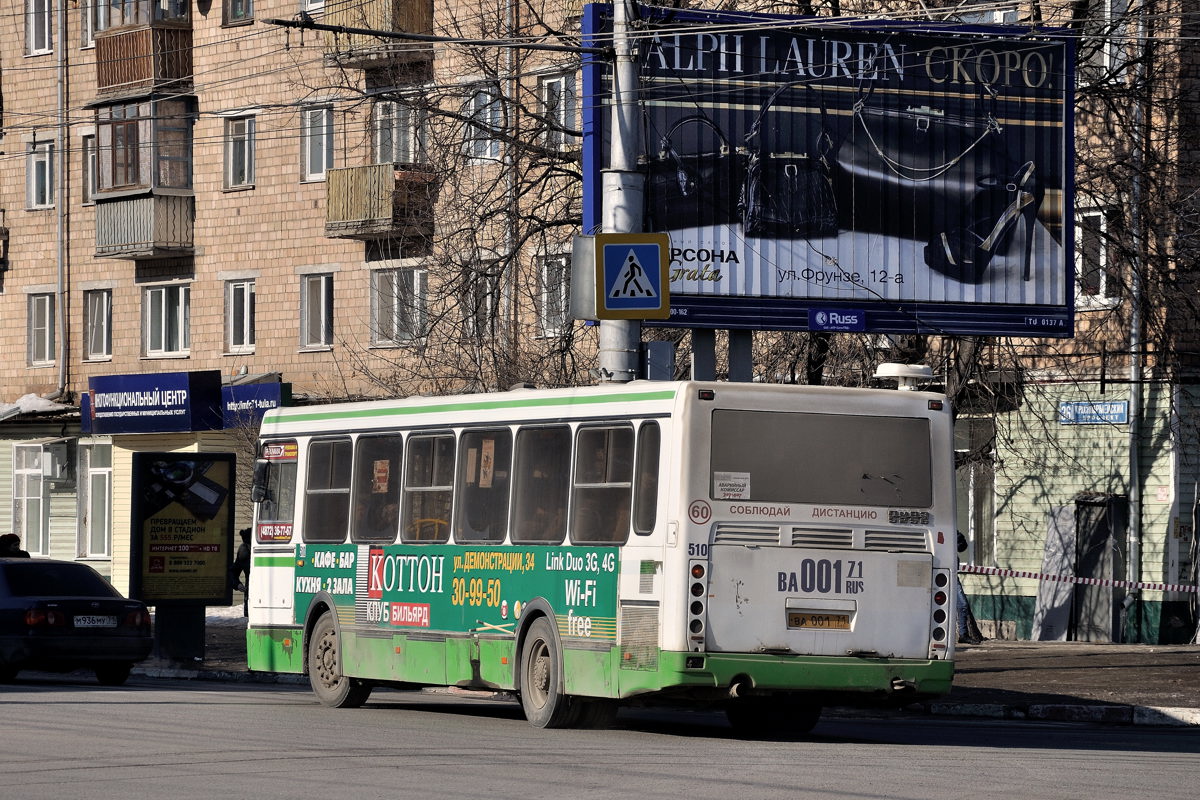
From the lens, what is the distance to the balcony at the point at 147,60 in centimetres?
4500

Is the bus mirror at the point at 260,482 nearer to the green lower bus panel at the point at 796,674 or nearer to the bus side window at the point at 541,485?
the bus side window at the point at 541,485

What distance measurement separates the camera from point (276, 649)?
20594 millimetres

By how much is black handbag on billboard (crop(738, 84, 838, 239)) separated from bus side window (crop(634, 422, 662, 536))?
25.2 feet

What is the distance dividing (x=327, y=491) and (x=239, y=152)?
25.7 metres

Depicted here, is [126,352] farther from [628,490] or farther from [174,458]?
[628,490]

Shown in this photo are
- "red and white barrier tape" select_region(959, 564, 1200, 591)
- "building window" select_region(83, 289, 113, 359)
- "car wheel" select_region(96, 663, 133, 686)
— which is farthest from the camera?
"building window" select_region(83, 289, 113, 359)

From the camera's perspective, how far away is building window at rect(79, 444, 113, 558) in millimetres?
46938

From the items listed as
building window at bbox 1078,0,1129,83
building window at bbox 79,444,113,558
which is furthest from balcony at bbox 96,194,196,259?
building window at bbox 1078,0,1129,83

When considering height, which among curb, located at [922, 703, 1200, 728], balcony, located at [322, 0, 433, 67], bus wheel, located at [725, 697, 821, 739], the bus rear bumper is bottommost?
curb, located at [922, 703, 1200, 728]

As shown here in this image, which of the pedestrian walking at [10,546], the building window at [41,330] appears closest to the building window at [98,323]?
the building window at [41,330]

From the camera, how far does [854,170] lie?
23625mm

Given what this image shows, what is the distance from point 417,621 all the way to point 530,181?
981cm

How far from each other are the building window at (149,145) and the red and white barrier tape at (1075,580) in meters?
20.3

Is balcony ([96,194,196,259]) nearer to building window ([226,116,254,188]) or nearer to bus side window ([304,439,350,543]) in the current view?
Result: building window ([226,116,254,188])
